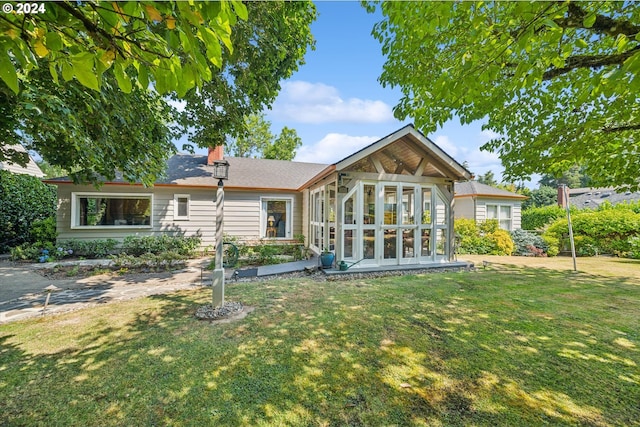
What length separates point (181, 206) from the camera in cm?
1119

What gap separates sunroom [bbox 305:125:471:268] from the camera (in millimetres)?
7785

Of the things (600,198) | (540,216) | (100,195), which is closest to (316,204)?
(100,195)

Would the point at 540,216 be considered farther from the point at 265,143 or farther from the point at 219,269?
the point at 265,143

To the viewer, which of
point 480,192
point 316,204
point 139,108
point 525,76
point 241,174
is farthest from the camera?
point 480,192

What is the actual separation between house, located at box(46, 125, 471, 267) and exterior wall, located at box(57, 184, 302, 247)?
0.12 ft

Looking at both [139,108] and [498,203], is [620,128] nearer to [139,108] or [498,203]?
[139,108]

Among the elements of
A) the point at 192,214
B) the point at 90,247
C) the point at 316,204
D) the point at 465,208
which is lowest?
the point at 90,247

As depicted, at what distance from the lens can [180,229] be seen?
11008mm

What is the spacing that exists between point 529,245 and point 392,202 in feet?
30.1

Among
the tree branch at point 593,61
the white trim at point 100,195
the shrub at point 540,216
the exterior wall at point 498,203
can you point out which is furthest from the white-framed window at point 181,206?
the shrub at point 540,216

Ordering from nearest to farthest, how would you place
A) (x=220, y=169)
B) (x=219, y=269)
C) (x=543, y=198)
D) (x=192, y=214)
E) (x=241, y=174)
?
(x=219, y=269) < (x=220, y=169) < (x=192, y=214) < (x=241, y=174) < (x=543, y=198)

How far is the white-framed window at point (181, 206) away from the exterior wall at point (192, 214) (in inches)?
3.6

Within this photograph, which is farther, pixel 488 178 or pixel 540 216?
pixel 488 178

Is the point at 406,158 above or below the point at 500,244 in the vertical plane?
above
